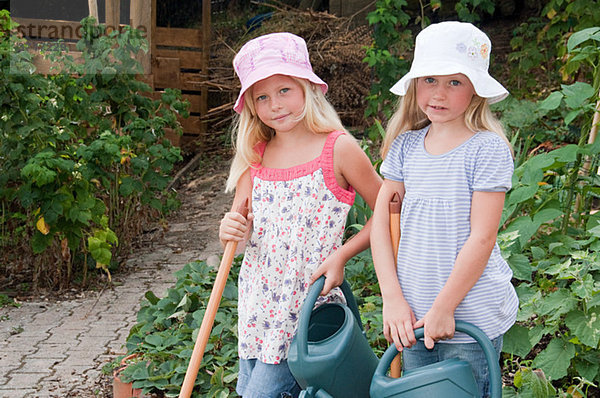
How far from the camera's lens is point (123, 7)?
25.4 feet

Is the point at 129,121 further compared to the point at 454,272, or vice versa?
the point at 129,121

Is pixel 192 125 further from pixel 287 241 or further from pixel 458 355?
pixel 458 355

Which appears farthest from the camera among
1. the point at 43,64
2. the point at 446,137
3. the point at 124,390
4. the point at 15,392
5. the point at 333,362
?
the point at 43,64

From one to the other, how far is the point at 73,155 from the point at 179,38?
3.96m

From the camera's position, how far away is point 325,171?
1956 mm

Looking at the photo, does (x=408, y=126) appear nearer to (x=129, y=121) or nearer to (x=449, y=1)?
(x=129, y=121)

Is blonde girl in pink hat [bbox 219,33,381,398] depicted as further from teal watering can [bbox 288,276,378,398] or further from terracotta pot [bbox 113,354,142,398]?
terracotta pot [bbox 113,354,142,398]

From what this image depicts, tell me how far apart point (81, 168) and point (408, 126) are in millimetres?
2922

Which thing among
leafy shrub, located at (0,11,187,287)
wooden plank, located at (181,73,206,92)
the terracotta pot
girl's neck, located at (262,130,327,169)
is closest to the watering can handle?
girl's neck, located at (262,130,327,169)

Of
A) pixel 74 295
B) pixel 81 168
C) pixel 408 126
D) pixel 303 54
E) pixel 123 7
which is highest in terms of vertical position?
pixel 123 7

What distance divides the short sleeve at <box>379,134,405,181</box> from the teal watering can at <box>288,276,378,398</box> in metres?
0.35

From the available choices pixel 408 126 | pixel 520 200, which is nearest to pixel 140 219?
pixel 520 200

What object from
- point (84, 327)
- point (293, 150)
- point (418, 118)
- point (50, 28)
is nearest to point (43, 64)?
point (50, 28)

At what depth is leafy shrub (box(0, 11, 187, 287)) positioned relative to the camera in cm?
415
